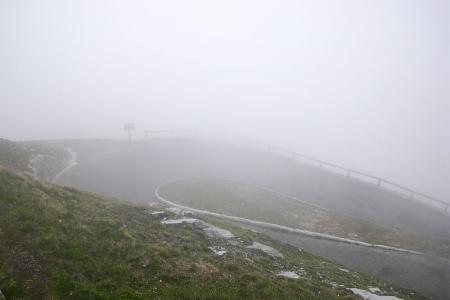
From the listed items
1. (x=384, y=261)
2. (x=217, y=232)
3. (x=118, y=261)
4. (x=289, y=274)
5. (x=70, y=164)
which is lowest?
(x=384, y=261)

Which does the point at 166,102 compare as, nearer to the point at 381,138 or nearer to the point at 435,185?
the point at 381,138

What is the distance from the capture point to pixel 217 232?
18.7 meters

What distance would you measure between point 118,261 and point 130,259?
1.58 feet

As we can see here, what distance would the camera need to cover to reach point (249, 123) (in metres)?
131

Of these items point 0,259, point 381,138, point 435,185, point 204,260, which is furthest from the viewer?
point 381,138

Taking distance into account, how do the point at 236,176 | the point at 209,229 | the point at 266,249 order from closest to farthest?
1. the point at 266,249
2. the point at 209,229
3. the point at 236,176

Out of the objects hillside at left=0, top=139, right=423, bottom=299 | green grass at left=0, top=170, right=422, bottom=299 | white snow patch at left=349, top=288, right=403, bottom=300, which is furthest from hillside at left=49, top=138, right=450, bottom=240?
white snow patch at left=349, top=288, right=403, bottom=300

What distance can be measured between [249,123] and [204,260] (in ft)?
387

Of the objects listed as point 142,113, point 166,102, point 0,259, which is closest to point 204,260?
point 0,259

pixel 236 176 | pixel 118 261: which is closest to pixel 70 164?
pixel 236 176

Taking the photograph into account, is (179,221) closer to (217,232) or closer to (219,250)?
(217,232)

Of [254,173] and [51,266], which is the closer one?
[51,266]

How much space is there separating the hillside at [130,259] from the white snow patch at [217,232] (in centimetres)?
6

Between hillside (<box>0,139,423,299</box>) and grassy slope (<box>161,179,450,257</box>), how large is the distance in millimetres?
8484
